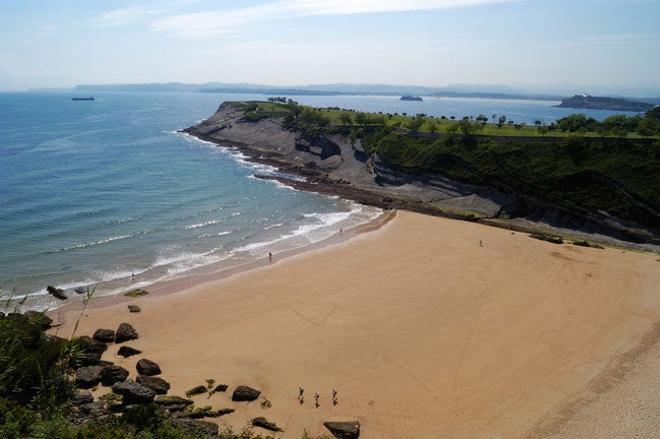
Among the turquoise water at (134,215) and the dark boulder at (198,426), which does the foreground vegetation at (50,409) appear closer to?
the dark boulder at (198,426)

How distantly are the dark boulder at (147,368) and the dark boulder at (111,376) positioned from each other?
882mm

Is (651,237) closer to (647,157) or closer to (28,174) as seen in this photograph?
(647,157)

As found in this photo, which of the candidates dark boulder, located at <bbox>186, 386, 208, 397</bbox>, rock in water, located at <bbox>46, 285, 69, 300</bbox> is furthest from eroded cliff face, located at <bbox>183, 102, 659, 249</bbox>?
dark boulder, located at <bbox>186, 386, 208, 397</bbox>

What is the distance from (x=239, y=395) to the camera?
984 inches

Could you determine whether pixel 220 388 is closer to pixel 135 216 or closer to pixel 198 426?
pixel 198 426

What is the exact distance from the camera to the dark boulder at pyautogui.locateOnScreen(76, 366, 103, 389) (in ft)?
83.9

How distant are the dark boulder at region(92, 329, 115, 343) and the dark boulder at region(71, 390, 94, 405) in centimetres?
632

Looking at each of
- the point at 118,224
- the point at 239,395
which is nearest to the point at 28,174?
the point at 118,224

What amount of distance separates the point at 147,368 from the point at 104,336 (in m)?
5.75

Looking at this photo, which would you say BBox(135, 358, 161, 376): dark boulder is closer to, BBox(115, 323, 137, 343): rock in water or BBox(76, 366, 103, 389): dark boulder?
BBox(76, 366, 103, 389): dark boulder

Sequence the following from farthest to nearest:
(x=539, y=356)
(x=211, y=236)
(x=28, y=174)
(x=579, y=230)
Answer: (x=28, y=174), (x=579, y=230), (x=211, y=236), (x=539, y=356)

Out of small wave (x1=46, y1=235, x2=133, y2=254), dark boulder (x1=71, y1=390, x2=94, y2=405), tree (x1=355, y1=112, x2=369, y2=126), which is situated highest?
tree (x1=355, y1=112, x2=369, y2=126)

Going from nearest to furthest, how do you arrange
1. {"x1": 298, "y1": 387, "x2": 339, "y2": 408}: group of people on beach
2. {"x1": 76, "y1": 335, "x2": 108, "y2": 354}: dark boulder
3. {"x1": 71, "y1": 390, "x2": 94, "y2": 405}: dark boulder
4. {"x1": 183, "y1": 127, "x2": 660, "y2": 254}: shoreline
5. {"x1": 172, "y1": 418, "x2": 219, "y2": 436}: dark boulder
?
{"x1": 172, "y1": 418, "x2": 219, "y2": 436}: dark boulder, {"x1": 71, "y1": 390, "x2": 94, "y2": 405}: dark boulder, {"x1": 298, "y1": 387, "x2": 339, "y2": 408}: group of people on beach, {"x1": 76, "y1": 335, "x2": 108, "y2": 354}: dark boulder, {"x1": 183, "y1": 127, "x2": 660, "y2": 254}: shoreline

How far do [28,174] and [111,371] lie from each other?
6211cm
